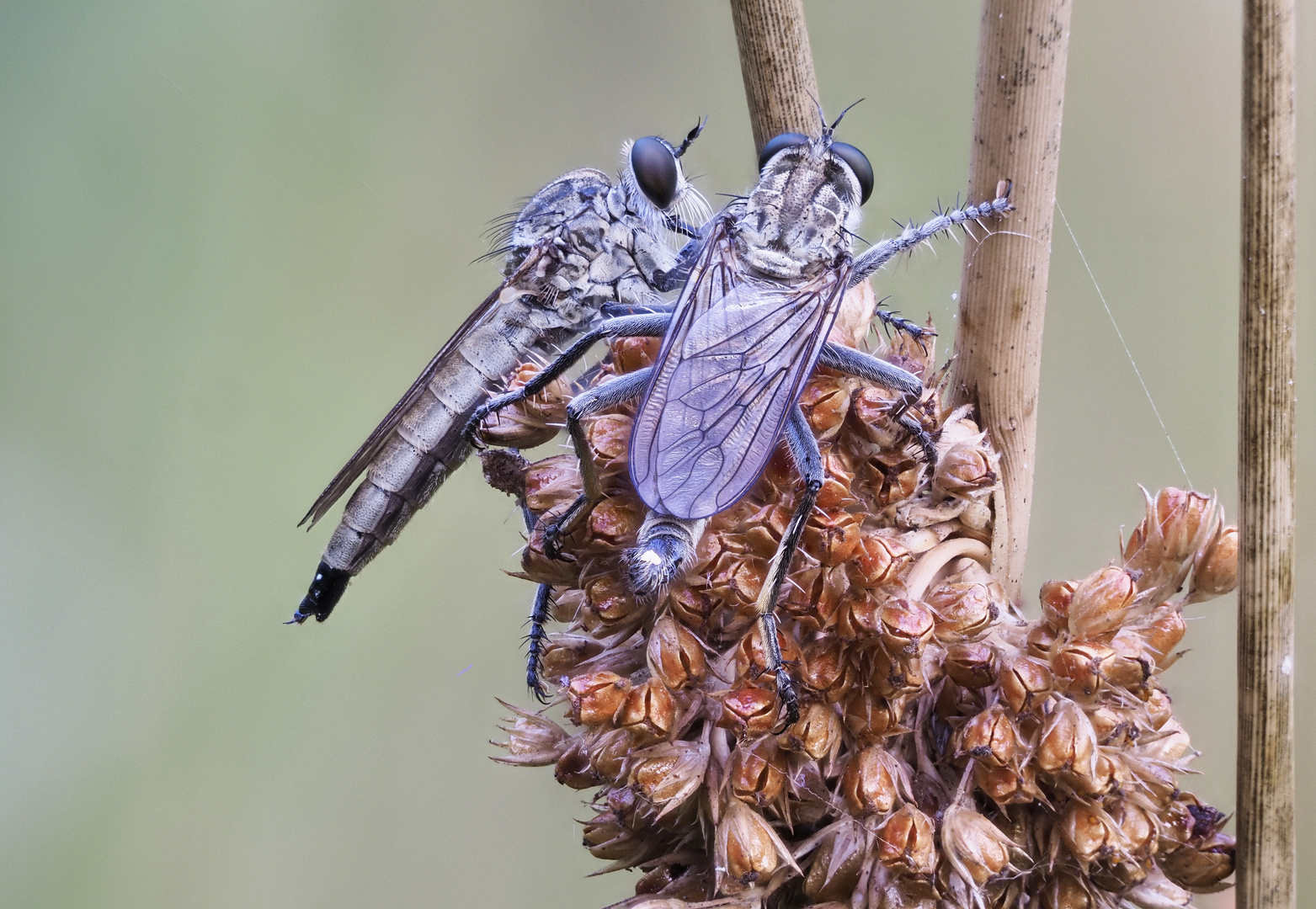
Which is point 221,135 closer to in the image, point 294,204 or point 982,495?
point 294,204

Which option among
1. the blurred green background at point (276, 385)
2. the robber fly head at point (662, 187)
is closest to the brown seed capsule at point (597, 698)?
the robber fly head at point (662, 187)

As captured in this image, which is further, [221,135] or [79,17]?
[221,135]

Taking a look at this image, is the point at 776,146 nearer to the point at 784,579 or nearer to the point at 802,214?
the point at 802,214

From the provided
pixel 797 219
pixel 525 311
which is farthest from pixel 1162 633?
pixel 525 311

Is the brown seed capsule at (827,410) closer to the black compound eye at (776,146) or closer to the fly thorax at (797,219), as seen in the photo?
the black compound eye at (776,146)

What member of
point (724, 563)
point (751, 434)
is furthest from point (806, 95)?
point (724, 563)

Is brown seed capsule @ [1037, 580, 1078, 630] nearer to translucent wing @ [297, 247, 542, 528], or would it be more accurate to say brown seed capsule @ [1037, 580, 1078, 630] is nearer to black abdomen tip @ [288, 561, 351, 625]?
translucent wing @ [297, 247, 542, 528]

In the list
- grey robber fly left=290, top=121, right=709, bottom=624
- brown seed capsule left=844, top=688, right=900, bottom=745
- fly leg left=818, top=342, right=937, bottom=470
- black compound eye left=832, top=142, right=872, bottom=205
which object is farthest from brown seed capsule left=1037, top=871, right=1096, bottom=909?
grey robber fly left=290, top=121, right=709, bottom=624
